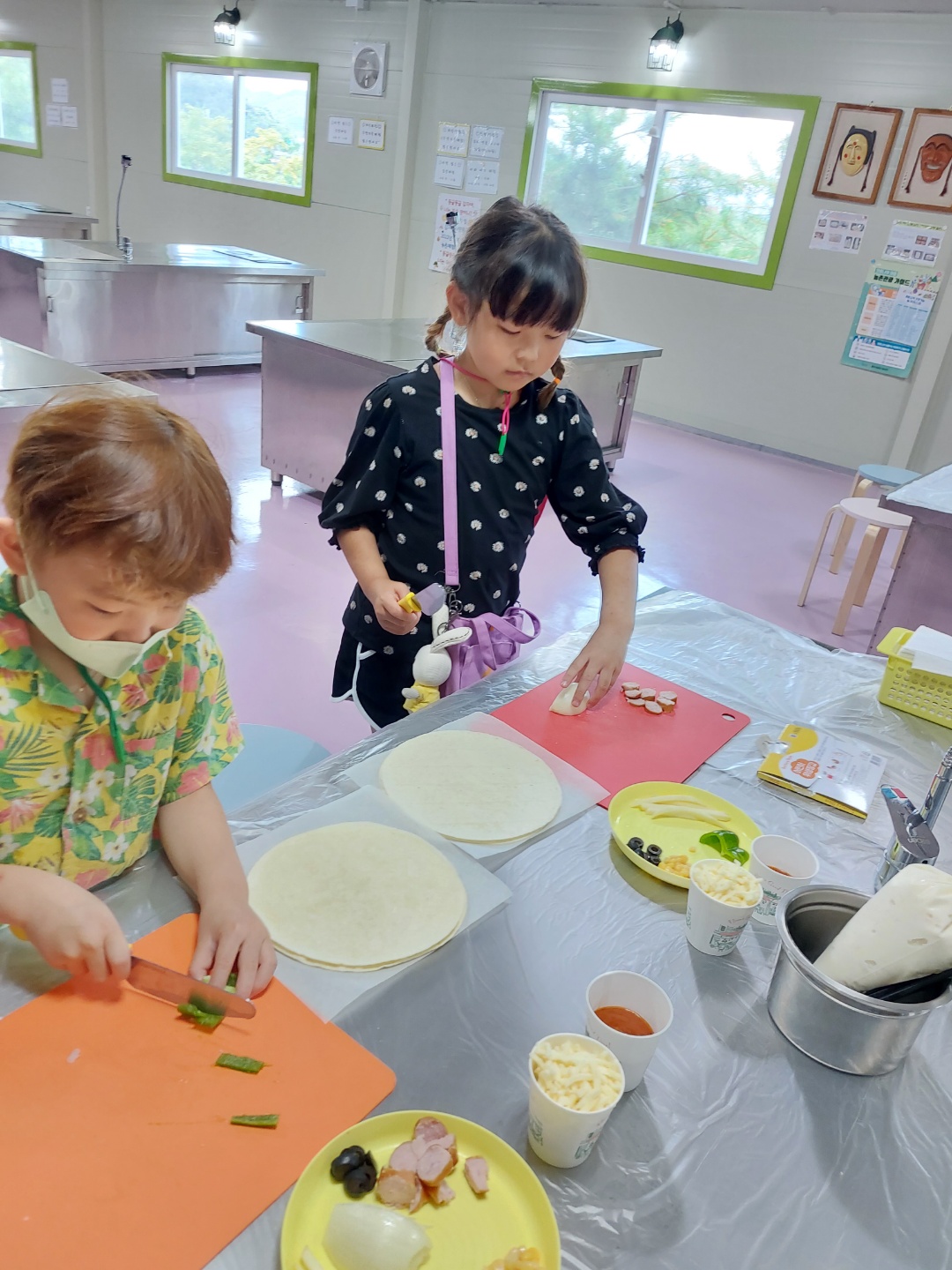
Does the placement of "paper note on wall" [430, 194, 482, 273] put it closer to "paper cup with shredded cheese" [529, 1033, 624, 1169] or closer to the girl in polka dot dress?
the girl in polka dot dress

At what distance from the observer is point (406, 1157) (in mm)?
623

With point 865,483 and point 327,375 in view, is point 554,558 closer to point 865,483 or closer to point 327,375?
point 327,375

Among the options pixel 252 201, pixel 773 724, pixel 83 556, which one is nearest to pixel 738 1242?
pixel 83 556

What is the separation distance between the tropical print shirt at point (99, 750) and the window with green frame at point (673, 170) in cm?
532

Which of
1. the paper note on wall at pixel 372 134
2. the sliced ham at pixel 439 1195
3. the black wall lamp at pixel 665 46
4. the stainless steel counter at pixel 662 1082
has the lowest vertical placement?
the stainless steel counter at pixel 662 1082

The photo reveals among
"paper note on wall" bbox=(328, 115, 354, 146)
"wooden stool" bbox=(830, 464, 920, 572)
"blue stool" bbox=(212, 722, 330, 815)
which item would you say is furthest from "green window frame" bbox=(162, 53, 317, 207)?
"blue stool" bbox=(212, 722, 330, 815)

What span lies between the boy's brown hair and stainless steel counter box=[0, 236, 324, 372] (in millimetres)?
4637

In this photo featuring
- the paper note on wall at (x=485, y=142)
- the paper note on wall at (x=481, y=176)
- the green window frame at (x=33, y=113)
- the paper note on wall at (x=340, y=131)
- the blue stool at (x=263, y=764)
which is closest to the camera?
the blue stool at (x=263, y=764)

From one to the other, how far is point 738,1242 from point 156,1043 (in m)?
0.46

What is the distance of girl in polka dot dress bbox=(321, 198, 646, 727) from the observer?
3.94ft

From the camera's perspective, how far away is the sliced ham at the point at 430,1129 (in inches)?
25.2

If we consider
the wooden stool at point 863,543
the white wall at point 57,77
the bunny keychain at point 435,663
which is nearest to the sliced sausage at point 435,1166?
the bunny keychain at point 435,663

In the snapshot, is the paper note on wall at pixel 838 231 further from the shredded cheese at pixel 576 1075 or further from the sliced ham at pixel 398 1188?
the sliced ham at pixel 398 1188

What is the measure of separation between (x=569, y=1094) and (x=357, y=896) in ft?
0.99
